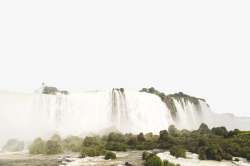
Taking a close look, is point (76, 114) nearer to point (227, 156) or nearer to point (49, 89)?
point (49, 89)

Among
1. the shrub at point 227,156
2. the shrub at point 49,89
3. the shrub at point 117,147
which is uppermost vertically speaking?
the shrub at point 49,89

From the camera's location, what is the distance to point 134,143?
66.1 ft

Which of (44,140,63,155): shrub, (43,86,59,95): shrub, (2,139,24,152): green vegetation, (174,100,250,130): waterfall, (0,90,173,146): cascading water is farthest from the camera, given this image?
(174,100,250,130): waterfall

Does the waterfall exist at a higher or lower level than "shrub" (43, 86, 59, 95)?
lower

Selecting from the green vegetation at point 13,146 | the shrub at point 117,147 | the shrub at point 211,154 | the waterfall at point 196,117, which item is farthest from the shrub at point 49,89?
the shrub at point 211,154

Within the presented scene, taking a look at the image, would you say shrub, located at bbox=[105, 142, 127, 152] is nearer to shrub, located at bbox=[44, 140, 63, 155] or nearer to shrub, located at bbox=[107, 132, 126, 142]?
shrub, located at bbox=[44, 140, 63, 155]

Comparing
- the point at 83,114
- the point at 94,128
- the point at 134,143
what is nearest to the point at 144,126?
the point at 94,128

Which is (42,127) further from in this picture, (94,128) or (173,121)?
(173,121)

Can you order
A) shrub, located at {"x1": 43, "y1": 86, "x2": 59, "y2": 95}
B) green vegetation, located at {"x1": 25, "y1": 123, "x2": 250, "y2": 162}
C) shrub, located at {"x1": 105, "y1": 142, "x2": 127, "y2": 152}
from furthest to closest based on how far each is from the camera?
1. shrub, located at {"x1": 43, "y1": 86, "x2": 59, "y2": 95}
2. shrub, located at {"x1": 105, "y1": 142, "x2": 127, "y2": 152}
3. green vegetation, located at {"x1": 25, "y1": 123, "x2": 250, "y2": 162}

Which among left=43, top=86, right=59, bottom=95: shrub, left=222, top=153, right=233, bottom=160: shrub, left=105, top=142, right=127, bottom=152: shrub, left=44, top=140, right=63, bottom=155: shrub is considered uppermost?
left=43, top=86, right=59, bottom=95: shrub

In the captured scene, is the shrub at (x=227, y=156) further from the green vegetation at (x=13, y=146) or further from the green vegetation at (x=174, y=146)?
the green vegetation at (x=13, y=146)

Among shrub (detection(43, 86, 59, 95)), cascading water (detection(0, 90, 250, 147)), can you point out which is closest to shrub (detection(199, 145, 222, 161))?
cascading water (detection(0, 90, 250, 147))

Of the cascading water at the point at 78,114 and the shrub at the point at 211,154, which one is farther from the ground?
the cascading water at the point at 78,114

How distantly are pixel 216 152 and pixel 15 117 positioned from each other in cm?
3242
